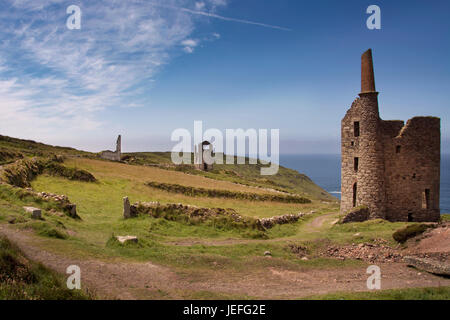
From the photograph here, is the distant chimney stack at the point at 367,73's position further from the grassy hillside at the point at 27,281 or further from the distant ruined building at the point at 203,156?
the distant ruined building at the point at 203,156

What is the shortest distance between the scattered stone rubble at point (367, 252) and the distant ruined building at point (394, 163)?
1006cm

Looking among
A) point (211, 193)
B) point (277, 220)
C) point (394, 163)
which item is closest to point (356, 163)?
point (394, 163)

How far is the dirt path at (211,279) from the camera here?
32.1 ft

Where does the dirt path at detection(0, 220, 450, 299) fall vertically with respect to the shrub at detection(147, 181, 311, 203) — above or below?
below

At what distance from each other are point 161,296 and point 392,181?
23.8 m

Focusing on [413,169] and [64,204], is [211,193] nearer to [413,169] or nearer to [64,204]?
[64,204]

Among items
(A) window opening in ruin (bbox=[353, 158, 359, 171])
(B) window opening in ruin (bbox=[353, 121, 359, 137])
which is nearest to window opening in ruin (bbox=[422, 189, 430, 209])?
(A) window opening in ruin (bbox=[353, 158, 359, 171])

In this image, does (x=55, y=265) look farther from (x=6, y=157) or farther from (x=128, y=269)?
(x=6, y=157)

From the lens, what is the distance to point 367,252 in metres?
15.2

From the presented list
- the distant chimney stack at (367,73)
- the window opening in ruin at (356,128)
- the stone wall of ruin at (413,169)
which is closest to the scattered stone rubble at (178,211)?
the window opening in ruin at (356,128)

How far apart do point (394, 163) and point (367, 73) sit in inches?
318

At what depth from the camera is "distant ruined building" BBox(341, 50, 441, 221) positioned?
1020 inches

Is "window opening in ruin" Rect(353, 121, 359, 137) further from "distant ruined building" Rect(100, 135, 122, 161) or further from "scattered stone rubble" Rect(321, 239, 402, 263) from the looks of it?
"distant ruined building" Rect(100, 135, 122, 161)

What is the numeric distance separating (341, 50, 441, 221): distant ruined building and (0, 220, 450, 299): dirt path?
13928 millimetres
